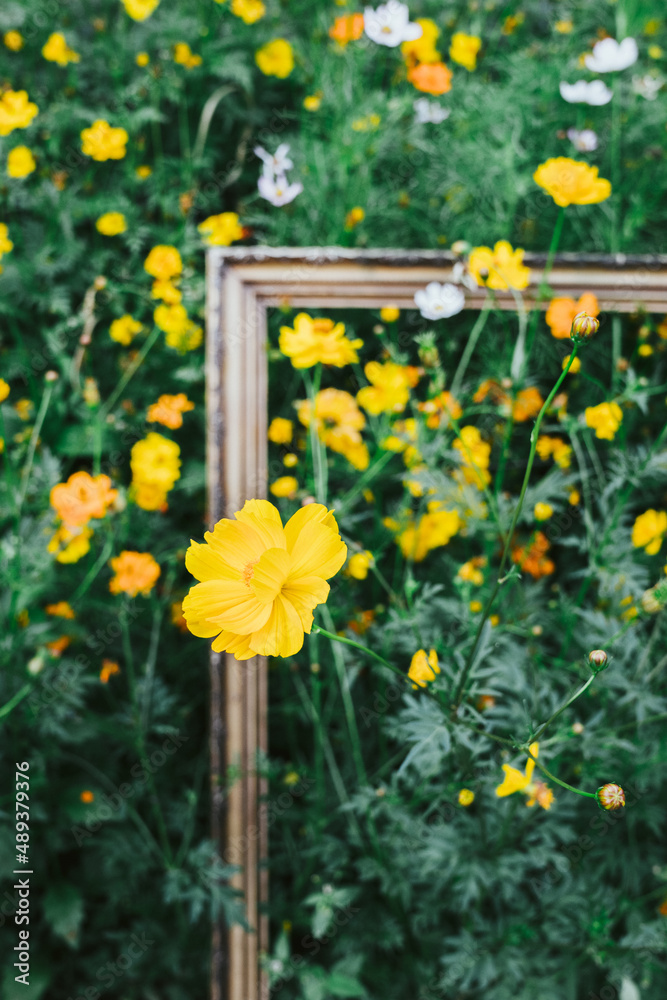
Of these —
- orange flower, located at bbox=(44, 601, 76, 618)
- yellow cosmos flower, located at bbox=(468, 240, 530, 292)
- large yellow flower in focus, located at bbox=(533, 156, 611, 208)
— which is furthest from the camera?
orange flower, located at bbox=(44, 601, 76, 618)

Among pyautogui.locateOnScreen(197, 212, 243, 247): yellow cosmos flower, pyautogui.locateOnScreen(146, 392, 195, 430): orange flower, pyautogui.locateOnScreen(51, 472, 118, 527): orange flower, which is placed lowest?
pyautogui.locateOnScreen(51, 472, 118, 527): orange flower

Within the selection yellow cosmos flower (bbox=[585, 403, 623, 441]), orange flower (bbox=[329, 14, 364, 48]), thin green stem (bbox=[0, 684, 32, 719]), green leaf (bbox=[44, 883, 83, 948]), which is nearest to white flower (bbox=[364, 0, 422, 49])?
orange flower (bbox=[329, 14, 364, 48])

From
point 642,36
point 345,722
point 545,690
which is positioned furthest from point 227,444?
point 642,36

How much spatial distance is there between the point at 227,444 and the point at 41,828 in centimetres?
77

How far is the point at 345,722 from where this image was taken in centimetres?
129

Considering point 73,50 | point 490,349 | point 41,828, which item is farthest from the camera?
point 73,50

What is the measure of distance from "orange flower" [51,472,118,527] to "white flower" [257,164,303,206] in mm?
684

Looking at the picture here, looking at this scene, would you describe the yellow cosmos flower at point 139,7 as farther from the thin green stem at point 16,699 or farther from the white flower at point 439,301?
the thin green stem at point 16,699

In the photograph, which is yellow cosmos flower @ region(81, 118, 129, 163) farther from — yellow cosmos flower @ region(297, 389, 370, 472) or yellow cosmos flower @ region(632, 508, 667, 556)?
yellow cosmos flower @ region(632, 508, 667, 556)

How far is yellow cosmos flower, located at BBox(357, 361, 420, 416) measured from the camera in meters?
1.18

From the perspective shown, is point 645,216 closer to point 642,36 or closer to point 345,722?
point 642,36

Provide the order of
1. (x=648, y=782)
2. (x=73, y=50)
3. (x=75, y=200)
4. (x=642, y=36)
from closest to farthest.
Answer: (x=648, y=782), (x=75, y=200), (x=73, y=50), (x=642, y=36)

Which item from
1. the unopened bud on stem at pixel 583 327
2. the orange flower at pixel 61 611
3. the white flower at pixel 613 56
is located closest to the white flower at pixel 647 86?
the white flower at pixel 613 56

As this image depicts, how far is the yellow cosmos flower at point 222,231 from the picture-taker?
1.40 meters
